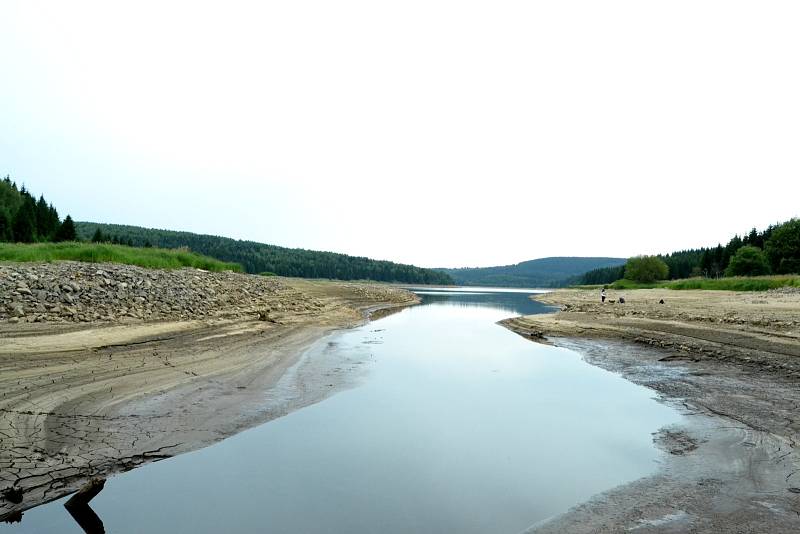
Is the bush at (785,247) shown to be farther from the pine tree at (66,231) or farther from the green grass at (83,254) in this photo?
the pine tree at (66,231)

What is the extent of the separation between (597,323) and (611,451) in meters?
18.5

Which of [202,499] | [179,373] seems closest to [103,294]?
[179,373]

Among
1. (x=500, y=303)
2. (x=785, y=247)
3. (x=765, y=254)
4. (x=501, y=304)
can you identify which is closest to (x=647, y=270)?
(x=765, y=254)

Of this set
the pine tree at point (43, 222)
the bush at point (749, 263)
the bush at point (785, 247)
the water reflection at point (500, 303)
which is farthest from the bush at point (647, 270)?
the pine tree at point (43, 222)

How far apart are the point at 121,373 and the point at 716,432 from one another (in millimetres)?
12006

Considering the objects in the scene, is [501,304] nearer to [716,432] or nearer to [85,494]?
[716,432]

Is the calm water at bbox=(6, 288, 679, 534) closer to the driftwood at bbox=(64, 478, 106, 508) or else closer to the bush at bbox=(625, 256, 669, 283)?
the driftwood at bbox=(64, 478, 106, 508)

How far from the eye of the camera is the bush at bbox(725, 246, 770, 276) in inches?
2640

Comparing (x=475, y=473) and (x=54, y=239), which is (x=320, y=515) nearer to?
(x=475, y=473)

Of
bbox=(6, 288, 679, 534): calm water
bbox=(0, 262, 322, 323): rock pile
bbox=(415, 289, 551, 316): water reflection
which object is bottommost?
bbox=(415, 289, 551, 316): water reflection

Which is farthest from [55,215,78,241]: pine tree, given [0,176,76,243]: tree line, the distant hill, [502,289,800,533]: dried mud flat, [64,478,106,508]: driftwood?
[64,478,106,508]: driftwood

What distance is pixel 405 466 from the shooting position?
6512 mm

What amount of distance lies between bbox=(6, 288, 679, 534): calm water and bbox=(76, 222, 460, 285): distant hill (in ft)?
428

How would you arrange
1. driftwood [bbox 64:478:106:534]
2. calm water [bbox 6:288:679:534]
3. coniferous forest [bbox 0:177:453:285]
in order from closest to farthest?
1. driftwood [bbox 64:478:106:534]
2. calm water [bbox 6:288:679:534]
3. coniferous forest [bbox 0:177:453:285]
